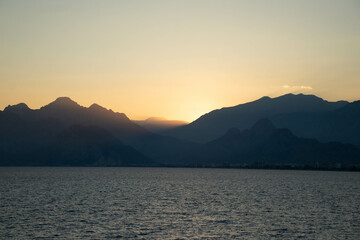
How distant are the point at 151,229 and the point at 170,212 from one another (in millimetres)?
18655

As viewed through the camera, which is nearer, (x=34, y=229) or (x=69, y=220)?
(x=34, y=229)

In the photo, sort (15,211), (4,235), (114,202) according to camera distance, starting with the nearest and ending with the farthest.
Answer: (4,235)
(15,211)
(114,202)

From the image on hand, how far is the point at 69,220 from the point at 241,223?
28287 millimetres

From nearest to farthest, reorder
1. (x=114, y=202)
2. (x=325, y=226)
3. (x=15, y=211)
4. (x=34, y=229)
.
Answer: (x=34, y=229) → (x=325, y=226) → (x=15, y=211) → (x=114, y=202)

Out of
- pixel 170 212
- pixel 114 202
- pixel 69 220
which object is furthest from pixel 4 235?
pixel 114 202

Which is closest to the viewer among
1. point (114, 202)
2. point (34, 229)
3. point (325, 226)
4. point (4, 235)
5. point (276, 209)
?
point (4, 235)

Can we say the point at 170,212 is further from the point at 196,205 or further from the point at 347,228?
the point at 347,228

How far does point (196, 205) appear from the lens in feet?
308

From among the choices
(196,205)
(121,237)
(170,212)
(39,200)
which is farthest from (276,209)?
→ (39,200)

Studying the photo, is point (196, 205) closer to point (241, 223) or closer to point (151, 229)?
point (241, 223)

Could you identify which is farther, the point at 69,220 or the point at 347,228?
the point at 69,220

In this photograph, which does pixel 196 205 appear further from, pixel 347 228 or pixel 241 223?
pixel 347 228

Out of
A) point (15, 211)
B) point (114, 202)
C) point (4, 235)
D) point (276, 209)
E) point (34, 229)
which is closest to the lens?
point (4, 235)

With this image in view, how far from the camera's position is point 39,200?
336 feet
